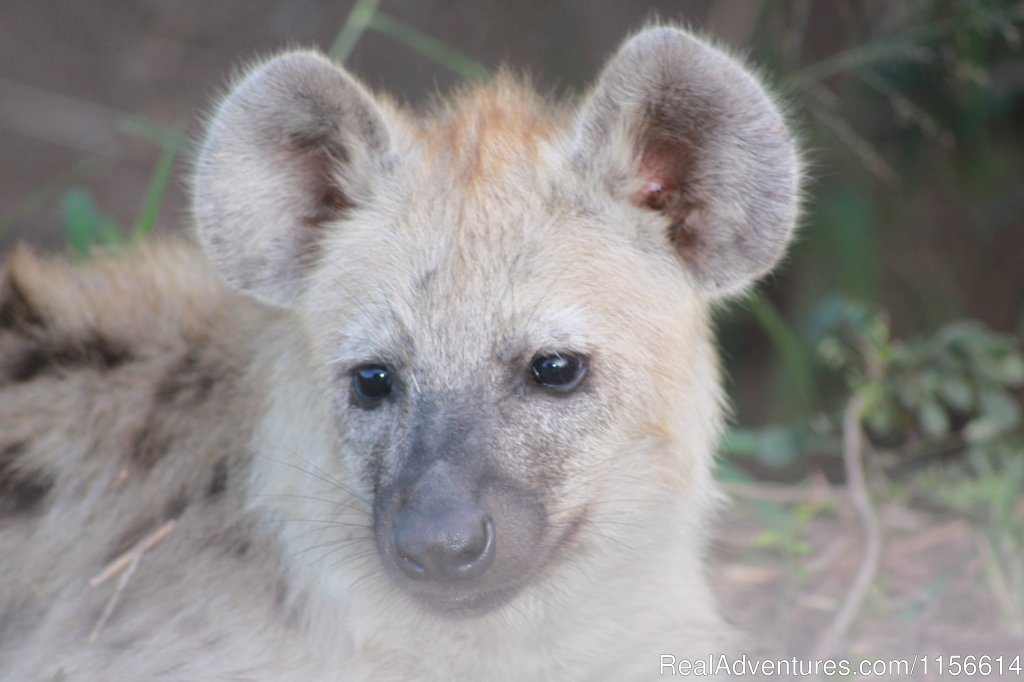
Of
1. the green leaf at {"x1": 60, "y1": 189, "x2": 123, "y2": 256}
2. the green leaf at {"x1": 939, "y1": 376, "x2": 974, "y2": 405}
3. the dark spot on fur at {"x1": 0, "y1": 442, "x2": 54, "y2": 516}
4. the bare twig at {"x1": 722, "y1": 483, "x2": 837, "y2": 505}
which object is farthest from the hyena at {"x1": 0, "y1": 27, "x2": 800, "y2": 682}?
the green leaf at {"x1": 939, "y1": 376, "x2": 974, "y2": 405}

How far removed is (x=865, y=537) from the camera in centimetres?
303

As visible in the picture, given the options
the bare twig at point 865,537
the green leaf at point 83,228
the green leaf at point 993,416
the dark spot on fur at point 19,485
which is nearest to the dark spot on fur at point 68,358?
the dark spot on fur at point 19,485

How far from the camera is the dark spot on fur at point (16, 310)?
2393 mm

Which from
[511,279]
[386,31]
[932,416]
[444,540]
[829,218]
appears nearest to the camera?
[444,540]

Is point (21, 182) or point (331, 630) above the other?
point (21, 182)

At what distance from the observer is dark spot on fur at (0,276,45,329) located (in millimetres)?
2393

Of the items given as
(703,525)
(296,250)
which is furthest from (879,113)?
(296,250)

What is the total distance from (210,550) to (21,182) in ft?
11.0

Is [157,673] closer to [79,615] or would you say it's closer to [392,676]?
[79,615]

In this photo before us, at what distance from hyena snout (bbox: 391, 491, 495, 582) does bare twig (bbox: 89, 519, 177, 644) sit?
57cm

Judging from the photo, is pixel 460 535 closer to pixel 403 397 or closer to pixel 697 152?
pixel 403 397

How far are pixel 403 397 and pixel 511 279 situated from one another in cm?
25

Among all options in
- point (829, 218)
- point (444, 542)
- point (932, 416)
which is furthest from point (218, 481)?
point (829, 218)

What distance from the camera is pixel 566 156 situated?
7.11ft
